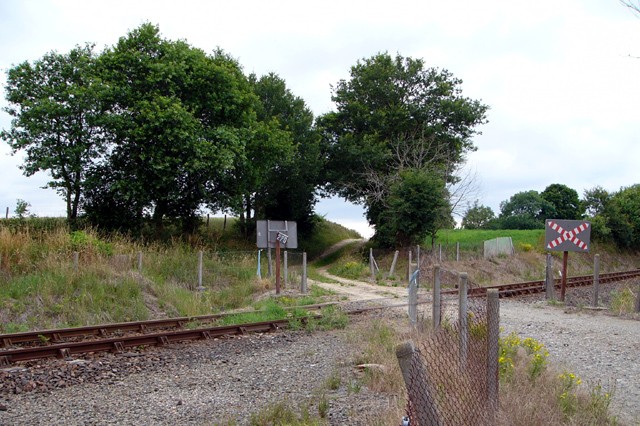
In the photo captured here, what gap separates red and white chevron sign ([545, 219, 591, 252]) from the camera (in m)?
18.4

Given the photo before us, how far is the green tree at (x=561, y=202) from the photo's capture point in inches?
2714

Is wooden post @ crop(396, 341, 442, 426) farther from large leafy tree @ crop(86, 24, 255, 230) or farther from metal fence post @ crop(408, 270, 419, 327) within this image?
large leafy tree @ crop(86, 24, 255, 230)

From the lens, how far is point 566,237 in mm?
18672

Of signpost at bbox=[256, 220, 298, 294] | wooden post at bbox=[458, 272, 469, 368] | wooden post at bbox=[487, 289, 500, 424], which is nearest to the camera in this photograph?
wooden post at bbox=[487, 289, 500, 424]

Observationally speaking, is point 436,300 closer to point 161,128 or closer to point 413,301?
point 413,301

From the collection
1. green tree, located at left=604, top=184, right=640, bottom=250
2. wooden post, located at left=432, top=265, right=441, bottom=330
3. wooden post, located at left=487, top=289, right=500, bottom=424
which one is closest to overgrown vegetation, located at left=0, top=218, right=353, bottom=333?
wooden post, located at left=432, top=265, right=441, bottom=330

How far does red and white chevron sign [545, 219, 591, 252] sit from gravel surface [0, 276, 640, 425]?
6730mm

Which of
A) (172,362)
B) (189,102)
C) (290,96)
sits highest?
(290,96)

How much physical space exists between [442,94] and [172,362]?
34377 millimetres

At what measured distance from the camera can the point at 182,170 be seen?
1019 inches

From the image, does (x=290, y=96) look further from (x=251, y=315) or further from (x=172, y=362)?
(x=172, y=362)

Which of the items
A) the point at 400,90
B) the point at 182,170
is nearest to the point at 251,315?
the point at 182,170

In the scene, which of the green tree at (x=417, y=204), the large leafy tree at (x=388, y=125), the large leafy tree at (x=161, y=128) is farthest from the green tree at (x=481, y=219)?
the large leafy tree at (x=161, y=128)

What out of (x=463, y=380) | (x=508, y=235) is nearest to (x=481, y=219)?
(x=508, y=235)
